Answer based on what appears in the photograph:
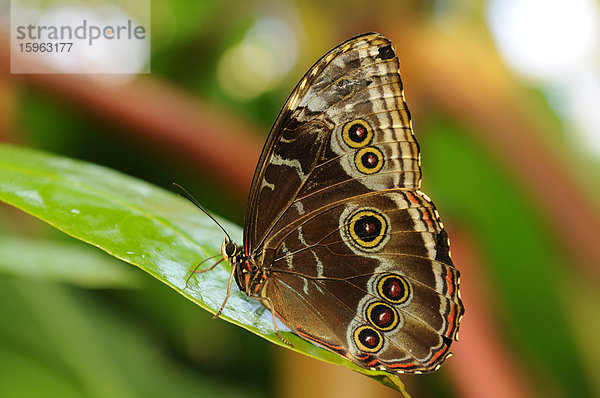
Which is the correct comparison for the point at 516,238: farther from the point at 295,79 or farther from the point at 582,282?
the point at 295,79

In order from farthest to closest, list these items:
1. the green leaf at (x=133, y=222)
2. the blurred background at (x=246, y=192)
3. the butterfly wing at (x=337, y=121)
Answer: the blurred background at (x=246, y=192) → the butterfly wing at (x=337, y=121) → the green leaf at (x=133, y=222)

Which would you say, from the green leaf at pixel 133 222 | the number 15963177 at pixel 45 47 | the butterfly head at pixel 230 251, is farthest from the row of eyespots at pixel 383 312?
the number 15963177 at pixel 45 47

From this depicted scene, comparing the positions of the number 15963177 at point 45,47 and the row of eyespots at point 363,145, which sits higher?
the number 15963177 at point 45,47

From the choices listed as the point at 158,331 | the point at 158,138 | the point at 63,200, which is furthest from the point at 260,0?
the point at 63,200

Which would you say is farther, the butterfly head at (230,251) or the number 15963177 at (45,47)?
the number 15963177 at (45,47)

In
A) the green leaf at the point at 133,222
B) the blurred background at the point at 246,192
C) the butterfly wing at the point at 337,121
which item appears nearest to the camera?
the green leaf at the point at 133,222

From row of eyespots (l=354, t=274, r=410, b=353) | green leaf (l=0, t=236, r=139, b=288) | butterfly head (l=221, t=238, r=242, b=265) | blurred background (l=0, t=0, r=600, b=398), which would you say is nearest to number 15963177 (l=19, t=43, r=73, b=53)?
blurred background (l=0, t=0, r=600, b=398)

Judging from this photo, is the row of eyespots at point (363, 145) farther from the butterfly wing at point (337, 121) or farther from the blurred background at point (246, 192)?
the blurred background at point (246, 192)

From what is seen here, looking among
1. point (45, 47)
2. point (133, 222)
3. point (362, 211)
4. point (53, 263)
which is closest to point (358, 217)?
point (362, 211)
